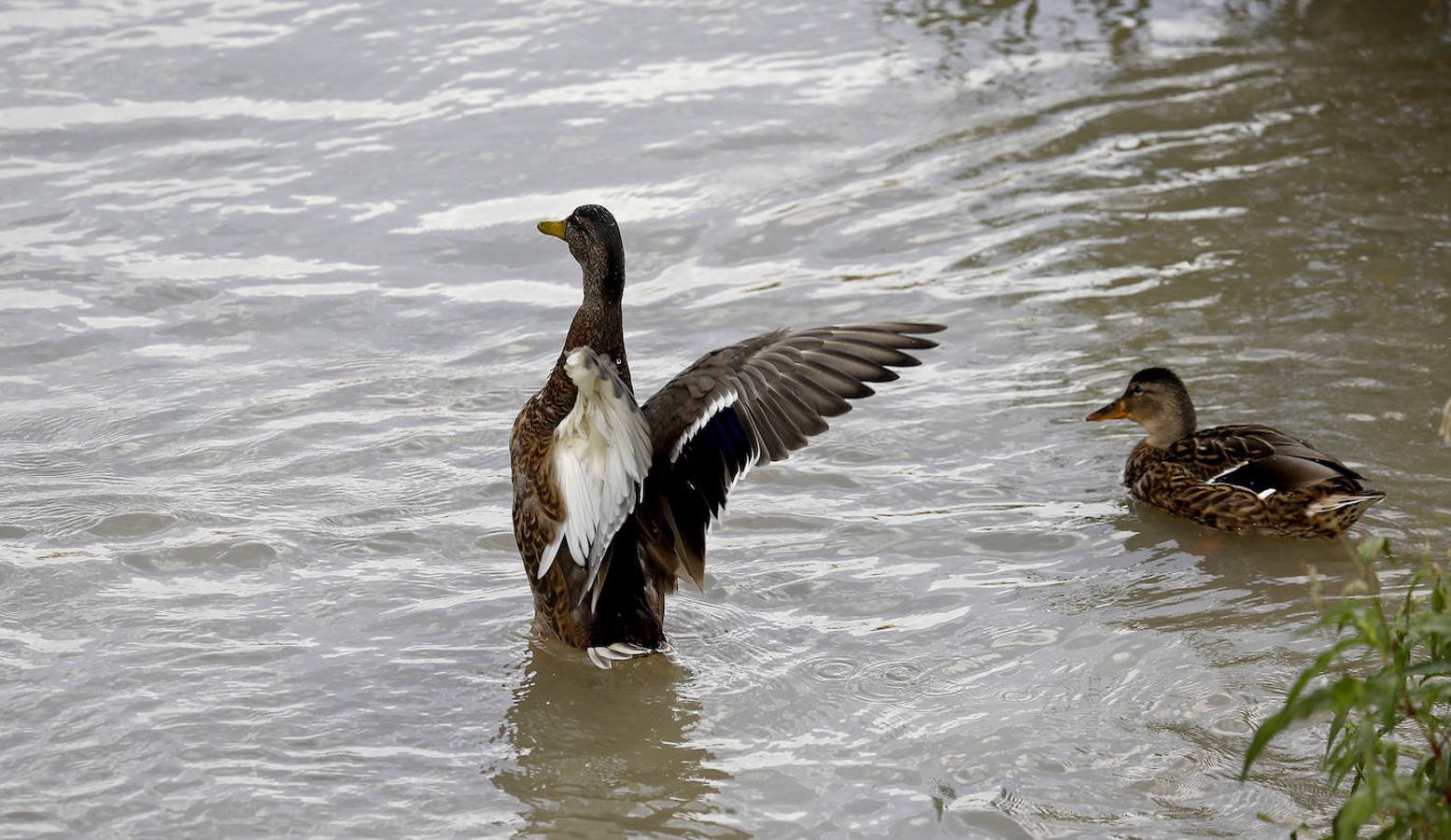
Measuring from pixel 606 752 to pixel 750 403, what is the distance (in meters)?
1.14

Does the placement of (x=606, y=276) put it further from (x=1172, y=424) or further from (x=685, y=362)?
(x=1172, y=424)

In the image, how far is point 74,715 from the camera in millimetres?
4781

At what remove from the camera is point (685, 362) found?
7.55m

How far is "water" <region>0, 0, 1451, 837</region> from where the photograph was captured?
4.67m

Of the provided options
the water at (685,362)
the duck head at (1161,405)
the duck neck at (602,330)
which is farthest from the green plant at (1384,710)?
the duck head at (1161,405)

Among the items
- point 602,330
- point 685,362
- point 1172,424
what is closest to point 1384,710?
point 602,330

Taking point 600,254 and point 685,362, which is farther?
point 685,362

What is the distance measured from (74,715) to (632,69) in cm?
740

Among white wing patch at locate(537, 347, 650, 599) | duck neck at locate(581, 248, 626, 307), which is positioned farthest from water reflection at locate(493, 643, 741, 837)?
duck neck at locate(581, 248, 626, 307)

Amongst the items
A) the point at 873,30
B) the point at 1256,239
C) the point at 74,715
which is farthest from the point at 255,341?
the point at 873,30

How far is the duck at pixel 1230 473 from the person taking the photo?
589 centimetres

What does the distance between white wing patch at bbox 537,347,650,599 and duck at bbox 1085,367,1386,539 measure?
2.45m

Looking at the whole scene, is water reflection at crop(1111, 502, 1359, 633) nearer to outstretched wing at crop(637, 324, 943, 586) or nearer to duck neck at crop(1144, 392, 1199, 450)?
duck neck at crop(1144, 392, 1199, 450)

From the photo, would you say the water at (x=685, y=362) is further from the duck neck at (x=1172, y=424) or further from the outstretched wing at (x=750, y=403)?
the outstretched wing at (x=750, y=403)
